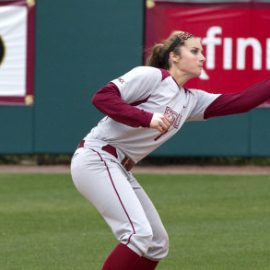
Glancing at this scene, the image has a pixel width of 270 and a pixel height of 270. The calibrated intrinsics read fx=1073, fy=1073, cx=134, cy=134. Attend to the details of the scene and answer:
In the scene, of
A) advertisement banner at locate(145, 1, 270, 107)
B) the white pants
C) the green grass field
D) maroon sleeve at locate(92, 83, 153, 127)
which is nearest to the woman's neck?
maroon sleeve at locate(92, 83, 153, 127)

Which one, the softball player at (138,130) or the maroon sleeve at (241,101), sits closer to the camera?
the softball player at (138,130)

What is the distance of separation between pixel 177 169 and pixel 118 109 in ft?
27.3

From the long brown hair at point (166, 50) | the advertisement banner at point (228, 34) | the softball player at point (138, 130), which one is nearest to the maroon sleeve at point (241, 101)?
the softball player at point (138, 130)

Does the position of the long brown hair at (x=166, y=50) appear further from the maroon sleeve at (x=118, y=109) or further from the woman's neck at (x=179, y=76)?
the maroon sleeve at (x=118, y=109)

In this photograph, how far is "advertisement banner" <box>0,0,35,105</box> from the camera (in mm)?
14297

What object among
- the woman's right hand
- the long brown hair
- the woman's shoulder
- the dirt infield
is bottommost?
the dirt infield

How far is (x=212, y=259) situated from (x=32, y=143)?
6.30 metres

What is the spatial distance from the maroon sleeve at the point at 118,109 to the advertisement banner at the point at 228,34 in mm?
8178

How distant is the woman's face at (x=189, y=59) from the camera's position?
6.65 m

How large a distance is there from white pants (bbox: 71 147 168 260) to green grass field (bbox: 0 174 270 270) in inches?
68.0

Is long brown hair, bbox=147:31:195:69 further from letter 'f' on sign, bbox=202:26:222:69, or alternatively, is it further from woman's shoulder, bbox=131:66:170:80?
letter 'f' on sign, bbox=202:26:222:69

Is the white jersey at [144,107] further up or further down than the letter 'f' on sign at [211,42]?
further up

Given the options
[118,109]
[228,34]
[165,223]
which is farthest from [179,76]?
[228,34]

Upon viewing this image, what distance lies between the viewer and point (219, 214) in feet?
35.2
